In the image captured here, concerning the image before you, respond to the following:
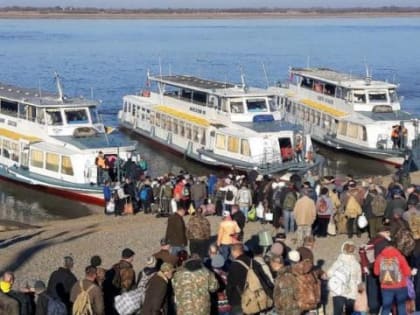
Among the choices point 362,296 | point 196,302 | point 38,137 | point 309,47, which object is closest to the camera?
point 196,302

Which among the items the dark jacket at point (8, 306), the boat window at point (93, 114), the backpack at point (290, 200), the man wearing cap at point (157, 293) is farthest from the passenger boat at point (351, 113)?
the dark jacket at point (8, 306)

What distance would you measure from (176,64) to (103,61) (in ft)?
27.5

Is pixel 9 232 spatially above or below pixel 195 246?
below

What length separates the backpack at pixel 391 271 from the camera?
1306cm

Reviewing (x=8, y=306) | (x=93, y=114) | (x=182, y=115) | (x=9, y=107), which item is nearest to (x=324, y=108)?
(x=182, y=115)

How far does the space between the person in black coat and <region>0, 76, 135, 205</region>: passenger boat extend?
62.1 feet

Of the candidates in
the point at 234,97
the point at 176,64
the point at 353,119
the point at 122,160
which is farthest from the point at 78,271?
the point at 176,64

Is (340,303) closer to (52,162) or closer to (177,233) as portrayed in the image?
(177,233)

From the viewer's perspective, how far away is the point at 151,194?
25.4 metres

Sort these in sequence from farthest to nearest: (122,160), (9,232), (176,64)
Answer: (176,64) < (122,160) < (9,232)

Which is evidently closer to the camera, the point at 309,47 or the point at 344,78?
the point at 344,78

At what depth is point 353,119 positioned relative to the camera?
134 feet

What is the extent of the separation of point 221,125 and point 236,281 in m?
→ 25.8

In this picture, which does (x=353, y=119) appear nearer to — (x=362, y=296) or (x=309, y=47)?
(x=362, y=296)
